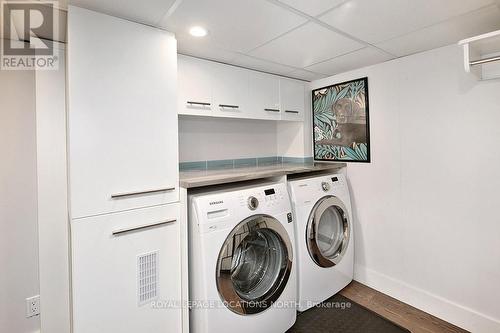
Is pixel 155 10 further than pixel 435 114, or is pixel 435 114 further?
pixel 435 114

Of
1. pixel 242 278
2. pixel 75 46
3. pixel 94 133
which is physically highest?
pixel 75 46

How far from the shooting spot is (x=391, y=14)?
1363 mm

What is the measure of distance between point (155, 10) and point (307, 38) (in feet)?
3.10

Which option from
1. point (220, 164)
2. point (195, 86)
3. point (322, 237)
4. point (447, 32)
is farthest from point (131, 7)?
point (322, 237)

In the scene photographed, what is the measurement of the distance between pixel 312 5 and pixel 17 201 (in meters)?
2.13

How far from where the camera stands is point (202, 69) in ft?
6.51

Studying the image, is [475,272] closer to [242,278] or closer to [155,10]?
[242,278]

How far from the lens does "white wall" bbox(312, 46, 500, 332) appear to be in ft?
5.52

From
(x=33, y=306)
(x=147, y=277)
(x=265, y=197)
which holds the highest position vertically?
(x=265, y=197)

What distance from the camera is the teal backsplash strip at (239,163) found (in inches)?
90.1

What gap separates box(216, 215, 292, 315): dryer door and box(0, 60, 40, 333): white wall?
1299 millimetres

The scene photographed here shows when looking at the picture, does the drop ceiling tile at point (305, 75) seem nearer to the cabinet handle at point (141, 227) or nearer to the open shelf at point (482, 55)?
the open shelf at point (482, 55)

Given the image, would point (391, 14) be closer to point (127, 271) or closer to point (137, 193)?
point (137, 193)

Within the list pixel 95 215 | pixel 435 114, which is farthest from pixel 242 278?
pixel 435 114
